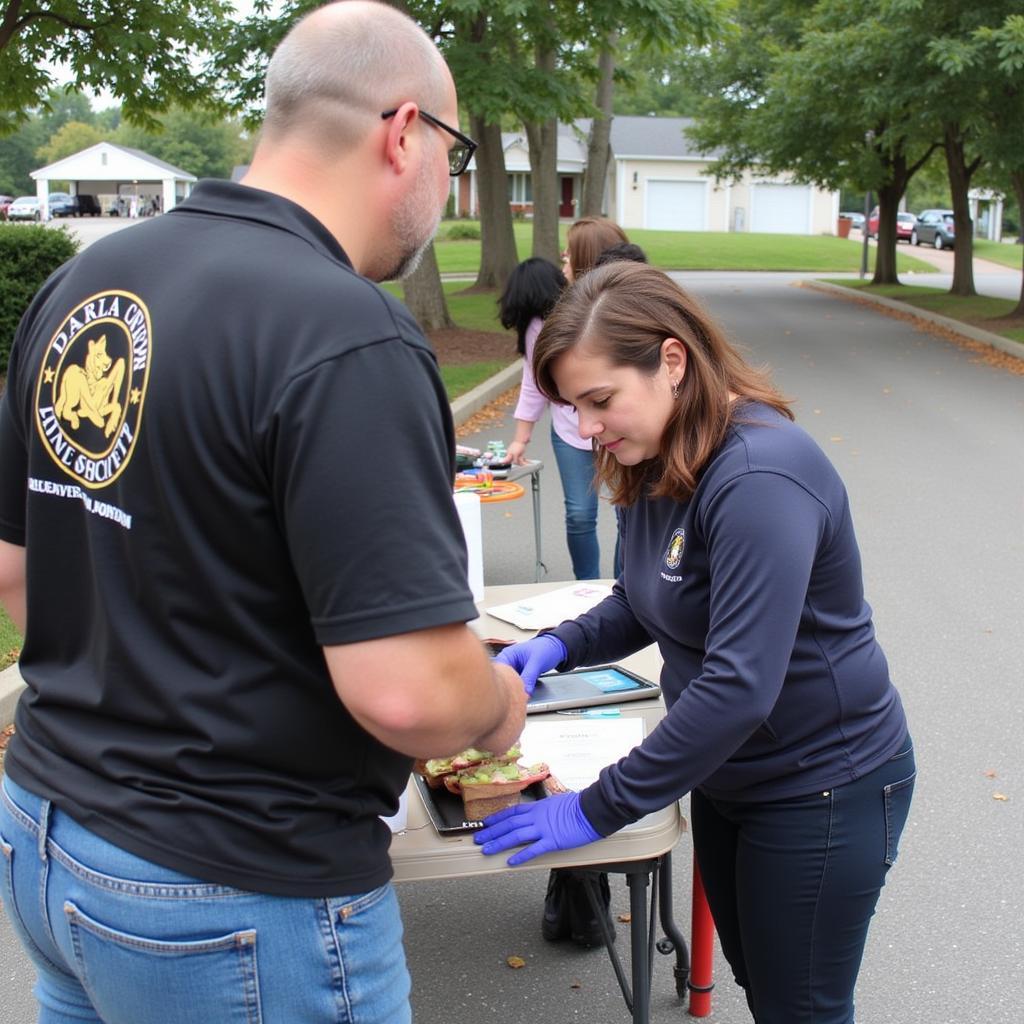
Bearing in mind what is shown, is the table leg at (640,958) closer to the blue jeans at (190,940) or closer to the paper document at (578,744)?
the paper document at (578,744)

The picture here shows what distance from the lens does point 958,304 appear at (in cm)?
2289

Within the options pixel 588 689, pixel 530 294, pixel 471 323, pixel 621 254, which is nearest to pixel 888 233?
pixel 471 323

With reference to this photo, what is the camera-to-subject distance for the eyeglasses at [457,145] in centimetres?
155

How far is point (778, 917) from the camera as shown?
2088 mm

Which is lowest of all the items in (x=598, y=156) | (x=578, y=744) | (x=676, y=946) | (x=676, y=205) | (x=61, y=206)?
(x=676, y=946)

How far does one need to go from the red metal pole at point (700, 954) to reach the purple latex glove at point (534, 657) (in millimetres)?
687

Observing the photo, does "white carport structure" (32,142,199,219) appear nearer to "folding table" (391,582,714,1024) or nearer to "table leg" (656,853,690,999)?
"table leg" (656,853,690,999)

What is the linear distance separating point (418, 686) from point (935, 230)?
5371 centimetres

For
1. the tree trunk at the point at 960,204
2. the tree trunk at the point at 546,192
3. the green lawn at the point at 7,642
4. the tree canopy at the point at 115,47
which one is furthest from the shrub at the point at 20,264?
the tree trunk at the point at 960,204

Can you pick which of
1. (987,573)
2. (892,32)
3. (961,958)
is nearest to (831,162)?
(892,32)

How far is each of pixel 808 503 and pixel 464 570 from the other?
74 cm

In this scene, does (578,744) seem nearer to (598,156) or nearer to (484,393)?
(484,393)

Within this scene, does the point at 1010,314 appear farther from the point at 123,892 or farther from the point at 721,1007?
the point at 123,892

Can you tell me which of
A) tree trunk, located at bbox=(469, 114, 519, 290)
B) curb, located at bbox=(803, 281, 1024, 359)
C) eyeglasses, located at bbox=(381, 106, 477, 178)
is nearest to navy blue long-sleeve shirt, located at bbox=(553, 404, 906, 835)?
eyeglasses, located at bbox=(381, 106, 477, 178)
